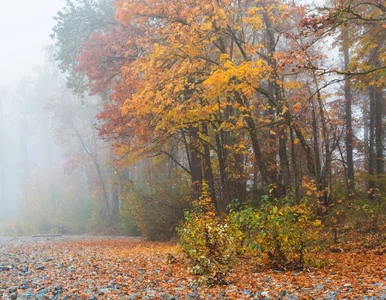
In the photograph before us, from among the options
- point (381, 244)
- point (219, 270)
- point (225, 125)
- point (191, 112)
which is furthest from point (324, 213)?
point (219, 270)

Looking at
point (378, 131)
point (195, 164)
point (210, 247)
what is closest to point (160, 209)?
point (195, 164)

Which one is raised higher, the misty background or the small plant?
the misty background

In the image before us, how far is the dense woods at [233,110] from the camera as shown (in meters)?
6.92

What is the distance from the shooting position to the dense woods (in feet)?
22.7

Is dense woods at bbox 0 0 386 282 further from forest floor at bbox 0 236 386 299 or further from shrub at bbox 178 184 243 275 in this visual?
forest floor at bbox 0 236 386 299

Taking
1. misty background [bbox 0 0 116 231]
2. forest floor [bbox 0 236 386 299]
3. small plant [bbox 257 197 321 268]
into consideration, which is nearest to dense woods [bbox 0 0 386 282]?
small plant [bbox 257 197 321 268]

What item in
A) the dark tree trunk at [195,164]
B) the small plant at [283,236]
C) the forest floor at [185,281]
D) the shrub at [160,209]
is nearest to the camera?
the forest floor at [185,281]

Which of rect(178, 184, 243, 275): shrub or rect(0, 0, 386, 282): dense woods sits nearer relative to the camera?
rect(178, 184, 243, 275): shrub

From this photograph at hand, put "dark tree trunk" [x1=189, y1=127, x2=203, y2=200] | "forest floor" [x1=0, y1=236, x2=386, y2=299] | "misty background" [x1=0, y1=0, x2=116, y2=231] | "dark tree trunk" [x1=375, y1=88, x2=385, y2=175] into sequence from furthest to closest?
"misty background" [x1=0, y1=0, x2=116, y2=231] < "dark tree trunk" [x1=375, y1=88, x2=385, y2=175] < "dark tree trunk" [x1=189, y1=127, x2=203, y2=200] < "forest floor" [x1=0, y1=236, x2=386, y2=299]

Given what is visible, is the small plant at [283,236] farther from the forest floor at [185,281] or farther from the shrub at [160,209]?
the shrub at [160,209]

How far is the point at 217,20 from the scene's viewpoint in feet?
34.4

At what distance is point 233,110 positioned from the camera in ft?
50.1

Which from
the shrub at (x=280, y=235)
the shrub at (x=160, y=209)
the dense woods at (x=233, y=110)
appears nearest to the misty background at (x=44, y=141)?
the dense woods at (x=233, y=110)

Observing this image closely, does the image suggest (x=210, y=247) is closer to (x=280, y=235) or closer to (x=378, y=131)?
(x=280, y=235)
